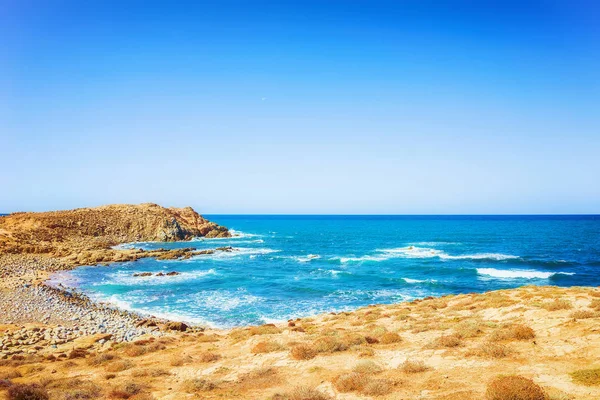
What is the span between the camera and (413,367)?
12148mm

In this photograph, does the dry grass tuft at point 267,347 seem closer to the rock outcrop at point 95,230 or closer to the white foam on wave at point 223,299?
the white foam on wave at point 223,299

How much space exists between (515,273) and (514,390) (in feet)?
134

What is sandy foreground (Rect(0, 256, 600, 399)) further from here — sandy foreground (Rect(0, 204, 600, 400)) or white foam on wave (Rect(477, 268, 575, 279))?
white foam on wave (Rect(477, 268, 575, 279))

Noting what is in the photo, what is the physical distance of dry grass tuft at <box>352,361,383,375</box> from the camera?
40.2ft

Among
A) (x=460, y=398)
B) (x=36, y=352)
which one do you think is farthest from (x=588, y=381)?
(x=36, y=352)

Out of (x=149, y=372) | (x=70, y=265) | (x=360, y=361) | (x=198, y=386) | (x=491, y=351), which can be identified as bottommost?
(x=70, y=265)

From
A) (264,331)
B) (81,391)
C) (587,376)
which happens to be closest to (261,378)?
(81,391)

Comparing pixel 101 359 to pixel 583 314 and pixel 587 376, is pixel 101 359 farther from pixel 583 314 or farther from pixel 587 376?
pixel 583 314

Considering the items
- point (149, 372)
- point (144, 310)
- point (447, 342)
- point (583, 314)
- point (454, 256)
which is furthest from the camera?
point (454, 256)

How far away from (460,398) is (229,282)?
33.4 meters

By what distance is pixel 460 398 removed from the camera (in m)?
9.49

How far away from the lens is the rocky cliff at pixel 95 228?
5884cm

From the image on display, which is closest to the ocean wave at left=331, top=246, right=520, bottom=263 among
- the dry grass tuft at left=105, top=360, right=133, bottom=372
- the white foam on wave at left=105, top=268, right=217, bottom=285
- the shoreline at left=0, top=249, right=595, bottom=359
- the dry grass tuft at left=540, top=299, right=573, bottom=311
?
the white foam on wave at left=105, top=268, right=217, bottom=285

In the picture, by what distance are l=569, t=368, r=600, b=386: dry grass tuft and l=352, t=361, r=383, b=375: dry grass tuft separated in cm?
570
